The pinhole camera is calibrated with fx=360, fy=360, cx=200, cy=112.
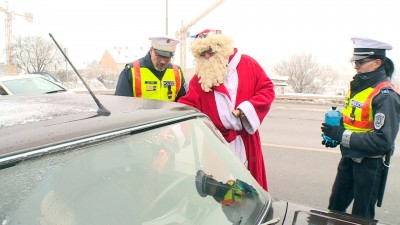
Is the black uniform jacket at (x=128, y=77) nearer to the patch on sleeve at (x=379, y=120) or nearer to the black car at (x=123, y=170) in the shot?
the black car at (x=123, y=170)

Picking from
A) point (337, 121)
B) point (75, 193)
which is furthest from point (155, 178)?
point (337, 121)

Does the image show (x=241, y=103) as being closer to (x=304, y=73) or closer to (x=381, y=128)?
(x=381, y=128)

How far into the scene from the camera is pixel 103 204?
1.29 meters

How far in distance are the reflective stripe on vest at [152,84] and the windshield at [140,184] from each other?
1507 mm

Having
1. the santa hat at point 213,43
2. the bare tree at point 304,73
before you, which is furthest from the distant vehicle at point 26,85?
the bare tree at point 304,73

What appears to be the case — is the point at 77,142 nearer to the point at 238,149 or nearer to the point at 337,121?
the point at 238,149

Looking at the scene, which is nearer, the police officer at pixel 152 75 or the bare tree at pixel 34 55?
the police officer at pixel 152 75

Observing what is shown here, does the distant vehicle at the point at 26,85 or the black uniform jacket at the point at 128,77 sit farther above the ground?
the black uniform jacket at the point at 128,77

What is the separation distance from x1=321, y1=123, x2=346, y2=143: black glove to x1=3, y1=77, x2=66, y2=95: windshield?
23.2ft

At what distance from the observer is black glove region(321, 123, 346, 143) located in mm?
2614

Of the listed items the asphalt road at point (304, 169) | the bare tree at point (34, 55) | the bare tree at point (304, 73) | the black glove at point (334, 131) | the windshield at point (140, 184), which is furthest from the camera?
the bare tree at point (304, 73)

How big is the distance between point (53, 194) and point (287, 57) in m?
38.8

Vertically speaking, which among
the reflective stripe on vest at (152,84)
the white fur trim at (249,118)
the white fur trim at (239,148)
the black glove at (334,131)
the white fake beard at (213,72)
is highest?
the white fake beard at (213,72)

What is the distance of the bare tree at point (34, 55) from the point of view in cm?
2988
